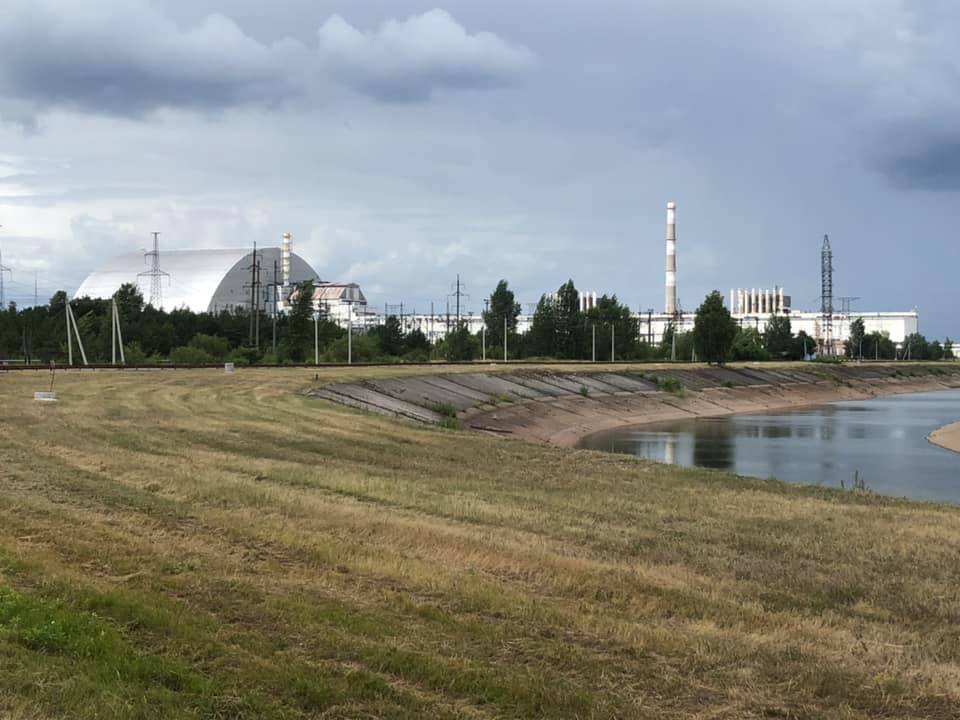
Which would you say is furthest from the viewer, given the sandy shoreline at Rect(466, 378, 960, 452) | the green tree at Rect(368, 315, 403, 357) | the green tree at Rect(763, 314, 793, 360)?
the green tree at Rect(763, 314, 793, 360)

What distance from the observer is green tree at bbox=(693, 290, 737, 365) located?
122 metres

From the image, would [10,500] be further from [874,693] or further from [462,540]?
[874,693]

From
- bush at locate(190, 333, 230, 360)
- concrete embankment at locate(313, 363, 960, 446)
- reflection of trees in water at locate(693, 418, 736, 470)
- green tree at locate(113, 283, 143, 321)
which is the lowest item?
reflection of trees in water at locate(693, 418, 736, 470)

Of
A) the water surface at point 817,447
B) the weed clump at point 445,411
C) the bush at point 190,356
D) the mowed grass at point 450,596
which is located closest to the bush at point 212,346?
the bush at point 190,356

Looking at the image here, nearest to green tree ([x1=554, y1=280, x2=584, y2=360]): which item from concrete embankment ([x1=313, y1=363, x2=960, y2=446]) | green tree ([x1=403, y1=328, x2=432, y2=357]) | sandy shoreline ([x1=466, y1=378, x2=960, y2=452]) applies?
green tree ([x1=403, y1=328, x2=432, y2=357])

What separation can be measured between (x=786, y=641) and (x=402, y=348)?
5036 inches

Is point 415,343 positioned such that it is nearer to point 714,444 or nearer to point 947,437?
point 714,444

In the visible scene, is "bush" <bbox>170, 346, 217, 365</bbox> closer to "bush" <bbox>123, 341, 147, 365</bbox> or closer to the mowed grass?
"bush" <bbox>123, 341, 147, 365</bbox>

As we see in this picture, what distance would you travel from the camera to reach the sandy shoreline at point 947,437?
50.7 m

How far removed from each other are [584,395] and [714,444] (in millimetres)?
22773

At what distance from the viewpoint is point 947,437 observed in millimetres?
55094

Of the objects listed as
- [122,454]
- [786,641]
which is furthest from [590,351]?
[786,641]

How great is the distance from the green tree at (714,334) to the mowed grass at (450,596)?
102526 millimetres

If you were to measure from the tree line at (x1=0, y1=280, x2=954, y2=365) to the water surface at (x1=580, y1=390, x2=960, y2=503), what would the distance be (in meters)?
41.4
